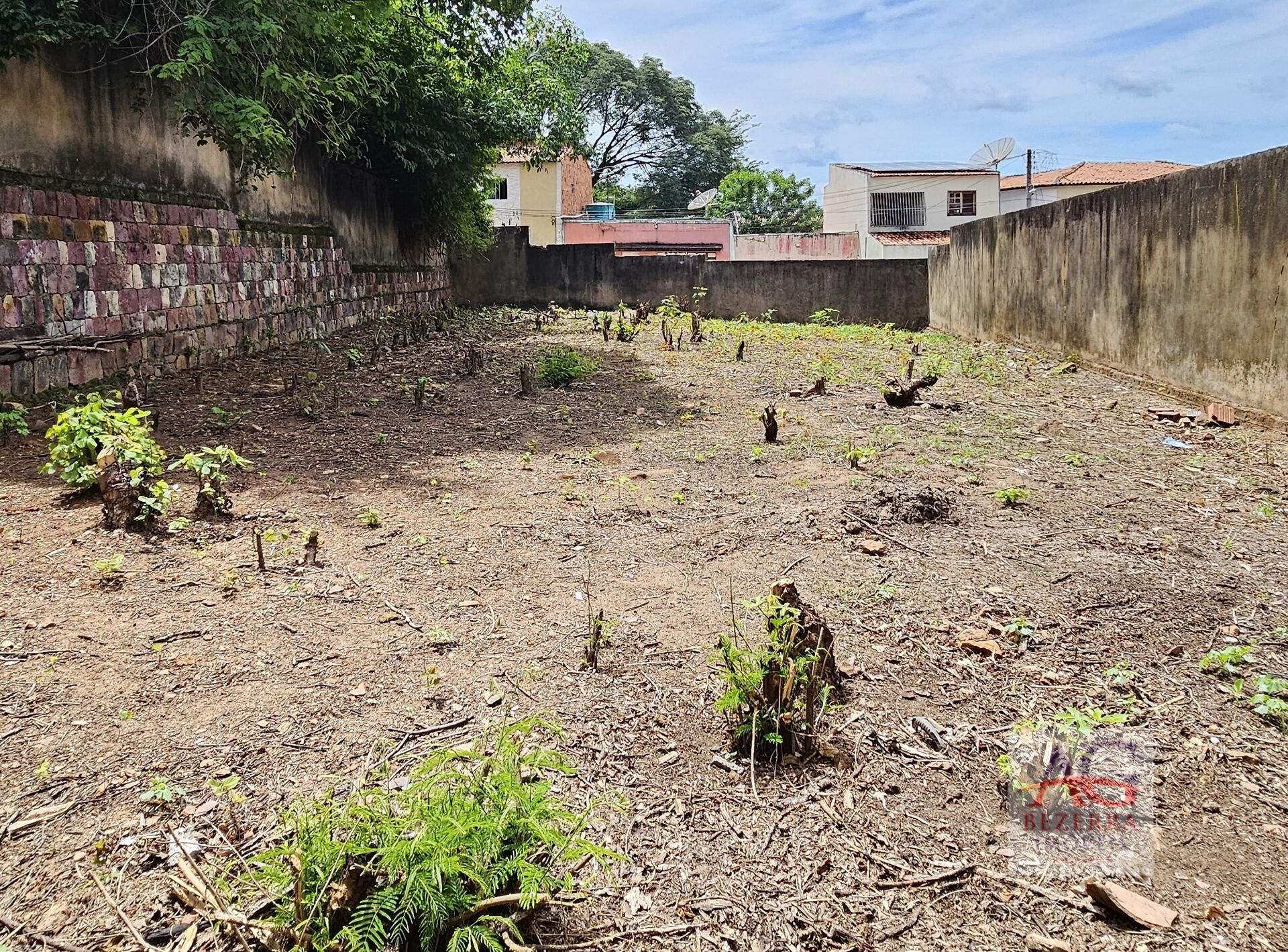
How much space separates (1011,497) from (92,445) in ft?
14.9

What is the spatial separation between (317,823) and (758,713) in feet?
3.77

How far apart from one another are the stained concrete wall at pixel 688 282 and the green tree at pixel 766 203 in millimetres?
22948

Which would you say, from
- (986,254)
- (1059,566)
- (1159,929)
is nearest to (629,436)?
(1059,566)

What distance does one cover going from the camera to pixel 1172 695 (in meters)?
2.78

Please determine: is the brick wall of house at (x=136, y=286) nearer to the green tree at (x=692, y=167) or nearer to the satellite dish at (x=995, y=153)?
the satellite dish at (x=995, y=153)

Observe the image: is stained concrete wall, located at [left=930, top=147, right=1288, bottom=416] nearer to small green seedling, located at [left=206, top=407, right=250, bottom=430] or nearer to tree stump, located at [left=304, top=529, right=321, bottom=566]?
tree stump, located at [left=304, top=529, right=321, bottom=566]

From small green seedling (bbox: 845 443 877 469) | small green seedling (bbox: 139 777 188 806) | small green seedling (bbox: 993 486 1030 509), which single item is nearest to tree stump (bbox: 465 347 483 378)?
small green seedling (bbox: 845 443 877 469)

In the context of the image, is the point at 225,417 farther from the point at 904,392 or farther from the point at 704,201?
the point at 704,201

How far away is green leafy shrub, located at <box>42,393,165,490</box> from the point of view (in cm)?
442

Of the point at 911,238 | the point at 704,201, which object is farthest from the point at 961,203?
the point at 704,201

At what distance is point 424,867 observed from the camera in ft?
5.92

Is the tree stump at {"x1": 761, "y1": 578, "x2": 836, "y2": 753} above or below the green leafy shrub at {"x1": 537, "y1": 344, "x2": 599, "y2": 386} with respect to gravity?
below

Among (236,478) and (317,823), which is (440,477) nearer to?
(236,478)

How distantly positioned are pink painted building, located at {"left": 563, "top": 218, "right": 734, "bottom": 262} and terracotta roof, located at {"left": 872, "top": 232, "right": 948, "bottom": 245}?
5220mm
